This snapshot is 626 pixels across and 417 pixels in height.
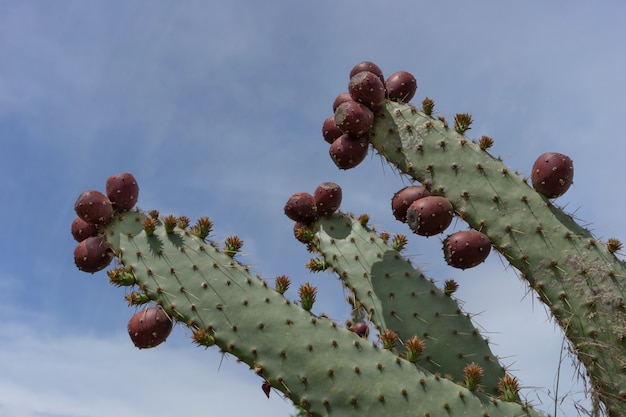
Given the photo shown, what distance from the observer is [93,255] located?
3.83 m

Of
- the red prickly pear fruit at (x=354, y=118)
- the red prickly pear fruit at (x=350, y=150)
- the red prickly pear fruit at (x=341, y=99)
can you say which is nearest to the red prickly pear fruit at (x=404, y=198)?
the red prickly pear fruit at (x=350, y=150)

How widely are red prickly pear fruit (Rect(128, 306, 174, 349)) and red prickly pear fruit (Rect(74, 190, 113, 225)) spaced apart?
611 millimetres

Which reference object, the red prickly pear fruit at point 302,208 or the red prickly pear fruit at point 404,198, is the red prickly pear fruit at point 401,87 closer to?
the red prickly pear fruit at point 404,198

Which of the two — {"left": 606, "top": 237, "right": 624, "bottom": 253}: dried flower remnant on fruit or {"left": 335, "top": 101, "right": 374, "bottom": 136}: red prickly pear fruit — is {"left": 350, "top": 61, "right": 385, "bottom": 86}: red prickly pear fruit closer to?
{"left": 335, "top": 101, "right": 374, "bottom": 136}: red prickly pear fruit

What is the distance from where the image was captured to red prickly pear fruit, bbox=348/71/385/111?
4125 millimetres

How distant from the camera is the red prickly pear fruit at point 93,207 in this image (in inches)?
148

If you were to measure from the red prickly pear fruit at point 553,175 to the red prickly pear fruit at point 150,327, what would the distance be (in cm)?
219

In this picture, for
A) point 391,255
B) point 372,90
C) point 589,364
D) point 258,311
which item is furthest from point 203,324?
point 589,364

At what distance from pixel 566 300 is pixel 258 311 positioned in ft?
5.38

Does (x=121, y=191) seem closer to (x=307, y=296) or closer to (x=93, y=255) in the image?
(x=93, y=255)

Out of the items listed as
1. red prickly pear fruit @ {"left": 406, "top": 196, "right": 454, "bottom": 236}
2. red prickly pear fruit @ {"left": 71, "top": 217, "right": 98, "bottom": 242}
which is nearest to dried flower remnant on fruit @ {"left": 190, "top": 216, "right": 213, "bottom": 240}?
red prickly pear fruit @ {"left": 71, "top": 217, "right": 98, "bottom": 242}

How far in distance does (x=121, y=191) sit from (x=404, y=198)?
1649 mm

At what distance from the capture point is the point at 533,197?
3.81m

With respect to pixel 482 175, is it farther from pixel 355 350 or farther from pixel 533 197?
pixel 355 350
